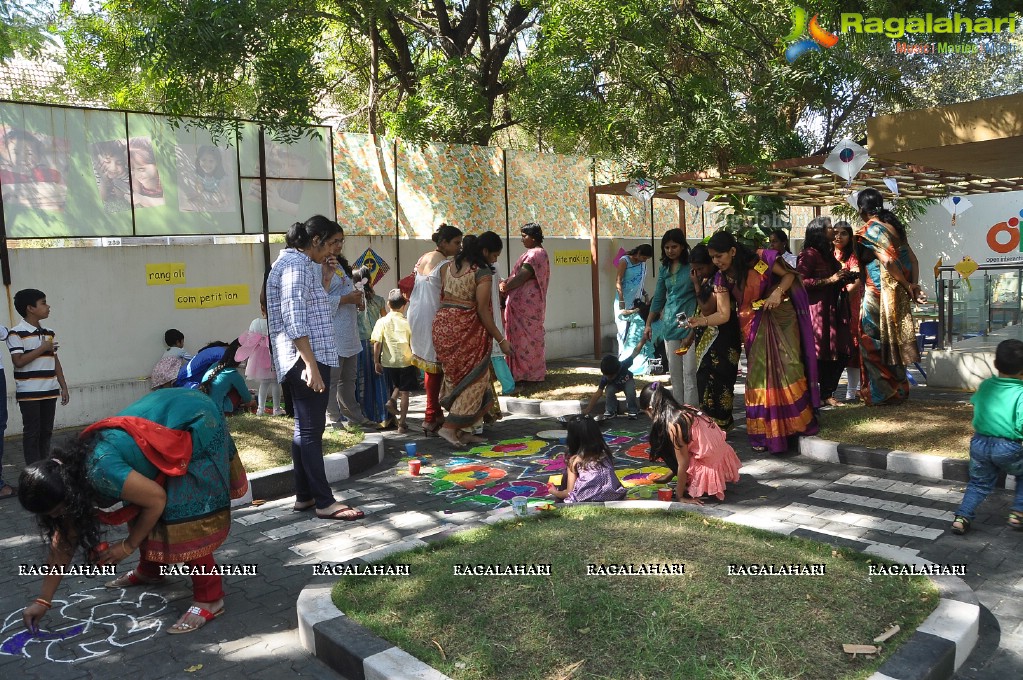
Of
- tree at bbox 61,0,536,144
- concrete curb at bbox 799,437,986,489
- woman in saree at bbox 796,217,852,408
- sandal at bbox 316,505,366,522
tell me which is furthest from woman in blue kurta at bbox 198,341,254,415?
woman in saree at bbox 796,217,852,408

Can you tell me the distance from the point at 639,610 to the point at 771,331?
375 cm

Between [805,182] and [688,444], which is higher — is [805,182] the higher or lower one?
the higher one

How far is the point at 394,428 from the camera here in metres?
8.23

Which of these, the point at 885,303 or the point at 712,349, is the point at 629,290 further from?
the point at 712,349

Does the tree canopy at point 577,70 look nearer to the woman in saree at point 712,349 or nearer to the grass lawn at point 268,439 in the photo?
the woman in saree at point 712,349

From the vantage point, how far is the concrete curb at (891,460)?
226 inches

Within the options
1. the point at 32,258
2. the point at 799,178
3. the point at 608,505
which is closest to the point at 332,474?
the point at 608,505

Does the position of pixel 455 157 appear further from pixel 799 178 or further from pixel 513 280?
pixel 799 178

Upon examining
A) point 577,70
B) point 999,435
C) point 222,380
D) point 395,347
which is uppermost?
point 577,70

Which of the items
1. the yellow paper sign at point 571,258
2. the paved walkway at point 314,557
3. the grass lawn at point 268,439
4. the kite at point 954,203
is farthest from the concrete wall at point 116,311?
the kite at point 954,203

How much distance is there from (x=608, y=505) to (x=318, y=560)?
5.61ft

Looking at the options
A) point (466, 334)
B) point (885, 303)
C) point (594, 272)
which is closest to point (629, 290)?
point (594, 272)

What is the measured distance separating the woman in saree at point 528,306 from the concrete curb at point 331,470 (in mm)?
2615

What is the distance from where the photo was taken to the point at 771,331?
6520mm
